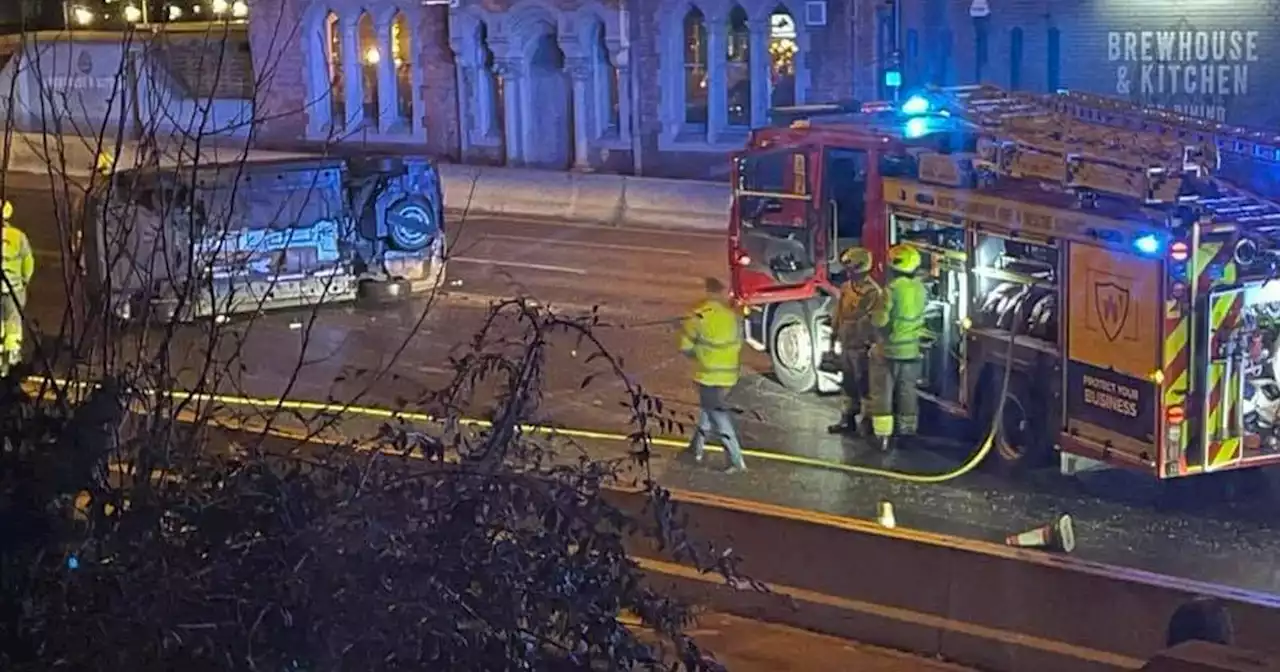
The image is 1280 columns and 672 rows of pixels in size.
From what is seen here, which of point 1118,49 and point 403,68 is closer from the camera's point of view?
point 1118,49

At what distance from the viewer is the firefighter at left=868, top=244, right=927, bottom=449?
49.3 ft

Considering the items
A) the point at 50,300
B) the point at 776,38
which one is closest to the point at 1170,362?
the point at 50,300

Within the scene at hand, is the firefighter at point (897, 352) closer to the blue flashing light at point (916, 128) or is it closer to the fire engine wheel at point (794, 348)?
the blue flashing light at point (916, 128)

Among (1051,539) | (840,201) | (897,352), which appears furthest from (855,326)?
(1051,539)

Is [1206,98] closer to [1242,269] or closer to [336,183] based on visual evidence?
[336,183]

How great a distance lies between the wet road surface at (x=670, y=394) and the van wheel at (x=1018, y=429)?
0.20 metres

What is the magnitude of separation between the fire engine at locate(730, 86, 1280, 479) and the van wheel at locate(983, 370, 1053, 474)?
0.02 metres

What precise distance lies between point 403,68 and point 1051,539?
3041cm

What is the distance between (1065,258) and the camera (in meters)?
13.6

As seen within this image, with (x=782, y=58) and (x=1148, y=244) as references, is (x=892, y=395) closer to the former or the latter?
(x=1148, y=244)

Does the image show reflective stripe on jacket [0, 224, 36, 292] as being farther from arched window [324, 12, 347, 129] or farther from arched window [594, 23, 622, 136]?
arched window [324, 12, 347, 129]

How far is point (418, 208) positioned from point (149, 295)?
57.1ft

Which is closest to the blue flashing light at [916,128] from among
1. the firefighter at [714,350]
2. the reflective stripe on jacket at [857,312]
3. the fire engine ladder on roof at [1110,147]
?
the fire engine ladder on roof at [1110,147]

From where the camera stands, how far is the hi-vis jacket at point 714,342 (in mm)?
14672
